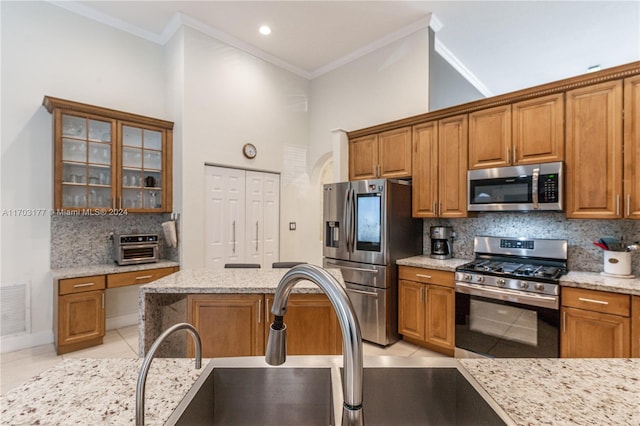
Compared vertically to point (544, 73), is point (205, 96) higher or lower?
lower

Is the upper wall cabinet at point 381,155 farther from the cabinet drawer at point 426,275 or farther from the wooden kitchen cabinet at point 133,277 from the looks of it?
the wooden kitchen cabinet at point 133,277

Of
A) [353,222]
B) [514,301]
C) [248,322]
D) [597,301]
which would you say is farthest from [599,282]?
[248,322]

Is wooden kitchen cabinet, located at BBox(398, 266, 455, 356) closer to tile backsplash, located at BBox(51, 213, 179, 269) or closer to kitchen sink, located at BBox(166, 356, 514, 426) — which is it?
kitchen sink, located at BBox(166, 356, 514, 426)

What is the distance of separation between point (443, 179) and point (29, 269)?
14.8 ft

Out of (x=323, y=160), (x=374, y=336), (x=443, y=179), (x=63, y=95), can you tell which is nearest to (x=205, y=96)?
(x=63, y=95)

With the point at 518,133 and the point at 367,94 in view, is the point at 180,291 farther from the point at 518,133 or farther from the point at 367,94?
the point at 367,94

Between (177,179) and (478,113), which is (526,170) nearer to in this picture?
(478,113)

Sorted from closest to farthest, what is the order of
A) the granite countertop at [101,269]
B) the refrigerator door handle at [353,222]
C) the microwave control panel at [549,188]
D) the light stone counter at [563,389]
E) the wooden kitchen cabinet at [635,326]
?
the light stone counter at [563,389]
the wooden kitchen cabinet at [635,326]
the microwave control panel at [549,188]
the granite countertop at [101,269]
the refrigerator door handle at [353,222]

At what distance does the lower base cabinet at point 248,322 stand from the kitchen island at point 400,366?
996 mm

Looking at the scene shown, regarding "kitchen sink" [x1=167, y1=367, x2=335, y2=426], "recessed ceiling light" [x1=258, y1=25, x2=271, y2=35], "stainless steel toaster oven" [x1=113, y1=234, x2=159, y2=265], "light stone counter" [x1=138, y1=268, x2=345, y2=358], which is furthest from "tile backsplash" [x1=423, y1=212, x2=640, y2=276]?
"stainless steel toaster oven" [x1=113, y1=234, x2=159, y2=265]

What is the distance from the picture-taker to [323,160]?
17.1 ft

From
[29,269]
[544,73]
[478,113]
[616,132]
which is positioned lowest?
[29,269]

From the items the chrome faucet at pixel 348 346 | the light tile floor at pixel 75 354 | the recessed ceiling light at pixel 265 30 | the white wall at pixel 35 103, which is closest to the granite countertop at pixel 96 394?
the chrome faucet at pixel 348 346

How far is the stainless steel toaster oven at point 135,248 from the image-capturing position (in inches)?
139
